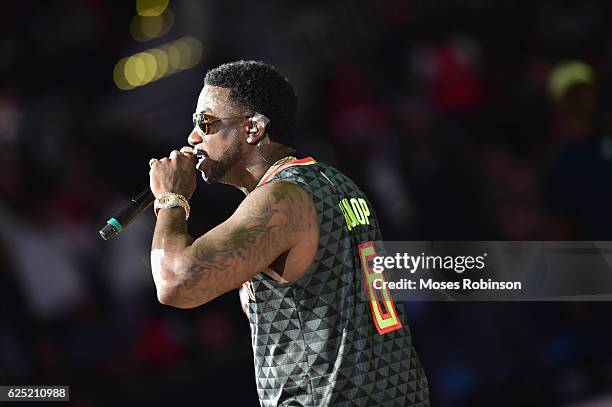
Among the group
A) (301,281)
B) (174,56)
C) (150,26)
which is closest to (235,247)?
(301,281)

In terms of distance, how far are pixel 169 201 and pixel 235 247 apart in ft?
1.00

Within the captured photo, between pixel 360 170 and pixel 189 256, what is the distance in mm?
3116

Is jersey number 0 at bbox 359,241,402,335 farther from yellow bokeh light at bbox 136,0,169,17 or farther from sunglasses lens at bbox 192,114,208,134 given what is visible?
yellow bokeh light at bbox 136,0,169,17

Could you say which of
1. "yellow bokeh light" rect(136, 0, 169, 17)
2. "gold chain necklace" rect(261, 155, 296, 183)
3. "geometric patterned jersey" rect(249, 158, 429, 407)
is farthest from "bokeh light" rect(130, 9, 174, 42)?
"geometric patterned jersey" rect(249, 158, 429, 407)

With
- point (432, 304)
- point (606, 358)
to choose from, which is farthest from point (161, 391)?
point (606, 358)

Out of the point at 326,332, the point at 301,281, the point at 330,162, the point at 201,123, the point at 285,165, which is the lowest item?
the point at 330,162

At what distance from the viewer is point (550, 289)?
4.73m

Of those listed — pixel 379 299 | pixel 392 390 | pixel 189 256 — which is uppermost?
pixel 189 256

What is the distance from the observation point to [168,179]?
8.13 ft

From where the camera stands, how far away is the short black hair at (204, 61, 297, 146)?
8.52 ft

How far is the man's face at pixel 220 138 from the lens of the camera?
259 cm

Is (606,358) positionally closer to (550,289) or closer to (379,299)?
(550,289)

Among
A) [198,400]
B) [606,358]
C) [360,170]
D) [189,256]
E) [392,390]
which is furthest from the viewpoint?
[360,170]

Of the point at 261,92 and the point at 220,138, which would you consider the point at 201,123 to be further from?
the point at 261,92
